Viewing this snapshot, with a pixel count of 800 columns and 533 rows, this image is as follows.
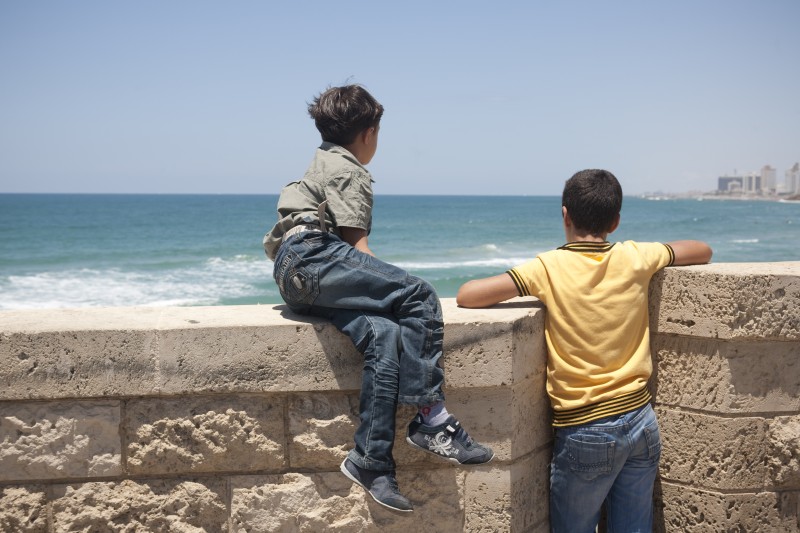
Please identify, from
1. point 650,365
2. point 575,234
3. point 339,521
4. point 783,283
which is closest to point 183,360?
point 339,521

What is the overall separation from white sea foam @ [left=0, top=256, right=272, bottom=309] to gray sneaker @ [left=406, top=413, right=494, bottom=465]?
18.3 m

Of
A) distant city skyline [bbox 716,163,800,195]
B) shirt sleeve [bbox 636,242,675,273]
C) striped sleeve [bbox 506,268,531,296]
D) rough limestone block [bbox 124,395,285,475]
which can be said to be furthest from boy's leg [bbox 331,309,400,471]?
distant city skyline [bbox 716,163,800,195]

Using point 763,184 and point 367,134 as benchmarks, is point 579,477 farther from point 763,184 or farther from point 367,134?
point 763,184

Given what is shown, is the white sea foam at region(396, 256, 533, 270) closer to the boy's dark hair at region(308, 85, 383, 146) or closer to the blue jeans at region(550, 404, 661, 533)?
the blue jeans at region(550, 404, 661, 533)

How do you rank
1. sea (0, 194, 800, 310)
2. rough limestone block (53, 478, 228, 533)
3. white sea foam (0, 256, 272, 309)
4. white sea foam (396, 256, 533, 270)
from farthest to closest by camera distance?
1. white sea foam (396, 256, 533, 270)
2. sea (0, 194, 800, 310)
3. white sea foam (0, 256, 272, 309)
4. rough limestone block (53, 478, 228, 533)

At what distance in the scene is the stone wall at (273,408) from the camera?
2.46 m

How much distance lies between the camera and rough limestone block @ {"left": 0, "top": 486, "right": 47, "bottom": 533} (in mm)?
2508

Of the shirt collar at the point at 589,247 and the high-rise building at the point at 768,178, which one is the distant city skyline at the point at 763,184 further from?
the shirt collar at the point at 589,247

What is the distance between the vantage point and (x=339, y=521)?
2.59m

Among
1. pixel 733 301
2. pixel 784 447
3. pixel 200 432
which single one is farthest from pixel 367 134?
pixel 784 447

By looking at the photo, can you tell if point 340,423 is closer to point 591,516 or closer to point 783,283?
point 591,516

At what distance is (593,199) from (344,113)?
3.15ft

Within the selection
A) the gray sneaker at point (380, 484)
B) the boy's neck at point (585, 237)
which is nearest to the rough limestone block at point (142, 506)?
the gray sneaker at point (380, 484)

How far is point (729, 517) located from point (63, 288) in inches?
987
